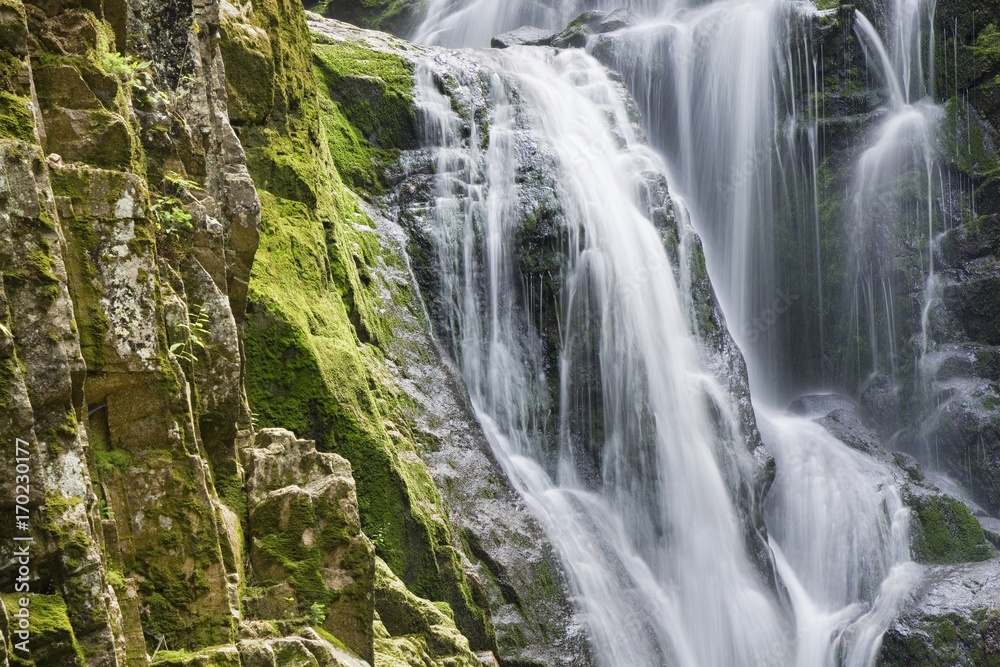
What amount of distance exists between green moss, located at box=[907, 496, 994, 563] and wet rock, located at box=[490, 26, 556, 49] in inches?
451

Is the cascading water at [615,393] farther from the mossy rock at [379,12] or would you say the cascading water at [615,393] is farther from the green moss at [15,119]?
the mossy rock at [379,12]

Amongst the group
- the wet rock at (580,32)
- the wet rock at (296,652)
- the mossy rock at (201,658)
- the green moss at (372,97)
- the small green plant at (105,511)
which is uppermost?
the wet rock at (580,32)

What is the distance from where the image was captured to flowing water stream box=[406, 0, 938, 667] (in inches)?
418

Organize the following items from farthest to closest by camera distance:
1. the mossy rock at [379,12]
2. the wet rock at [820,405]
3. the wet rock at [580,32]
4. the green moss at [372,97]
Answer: the mossy rock at [379,12] → the wet rock at [580,32] → the wet rock at [820,405] → the green moss at [372,97]

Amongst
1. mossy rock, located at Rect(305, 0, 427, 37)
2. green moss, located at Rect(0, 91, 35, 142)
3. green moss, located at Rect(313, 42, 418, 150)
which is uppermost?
mossy rock, located at Rect(305, 0, 427, 37)

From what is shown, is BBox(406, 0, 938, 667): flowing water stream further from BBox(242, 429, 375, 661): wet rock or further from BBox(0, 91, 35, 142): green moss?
BBox(0, 91, 35, 142): green moss

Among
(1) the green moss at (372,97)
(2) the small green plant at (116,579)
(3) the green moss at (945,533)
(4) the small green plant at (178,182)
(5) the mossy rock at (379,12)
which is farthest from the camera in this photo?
(5) the mossy rock at (379,12)

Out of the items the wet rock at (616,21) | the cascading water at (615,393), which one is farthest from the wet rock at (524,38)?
the cascading water at (615,393)

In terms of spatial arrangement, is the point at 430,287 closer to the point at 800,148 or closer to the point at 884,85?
the point at 800,148

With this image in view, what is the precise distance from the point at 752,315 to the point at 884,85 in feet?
17.2

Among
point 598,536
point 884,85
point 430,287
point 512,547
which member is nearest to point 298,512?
point 512,547

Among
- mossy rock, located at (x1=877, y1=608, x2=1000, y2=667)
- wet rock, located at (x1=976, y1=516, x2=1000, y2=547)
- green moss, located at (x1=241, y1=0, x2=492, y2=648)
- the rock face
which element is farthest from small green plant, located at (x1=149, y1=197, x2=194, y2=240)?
wet rock, located at (x1=976, y1=516, x2=1000, y2=547)

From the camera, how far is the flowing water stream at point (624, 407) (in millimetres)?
10625

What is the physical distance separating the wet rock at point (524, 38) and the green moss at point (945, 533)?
11444 millimetres
